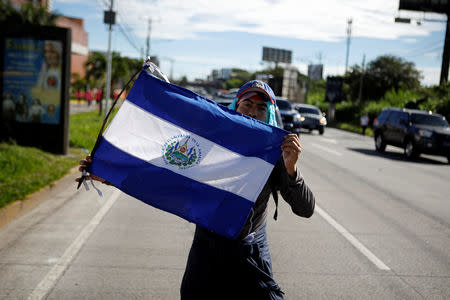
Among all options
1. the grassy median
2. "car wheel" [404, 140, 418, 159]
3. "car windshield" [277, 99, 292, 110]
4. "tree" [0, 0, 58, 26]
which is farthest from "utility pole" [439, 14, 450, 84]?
the grassy median

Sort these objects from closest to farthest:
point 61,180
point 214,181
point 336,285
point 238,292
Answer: point 238,292, point 214,181, point 336,285, point 61,180

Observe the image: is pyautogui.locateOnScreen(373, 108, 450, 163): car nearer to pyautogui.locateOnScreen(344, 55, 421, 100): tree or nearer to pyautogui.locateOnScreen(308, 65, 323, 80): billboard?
pyautogui.locateOnScreen(344, 55, 421, 100): tree

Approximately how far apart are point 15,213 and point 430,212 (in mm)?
7265

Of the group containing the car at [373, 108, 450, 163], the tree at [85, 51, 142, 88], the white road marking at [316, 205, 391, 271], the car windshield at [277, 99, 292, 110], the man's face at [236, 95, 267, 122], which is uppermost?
the tree at [85, 51, 142, 88]

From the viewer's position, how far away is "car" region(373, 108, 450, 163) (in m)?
20.0

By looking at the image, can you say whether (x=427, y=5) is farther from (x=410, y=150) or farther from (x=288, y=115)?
(x=410, y=150)

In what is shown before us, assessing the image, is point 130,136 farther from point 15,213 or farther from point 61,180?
point 61,180

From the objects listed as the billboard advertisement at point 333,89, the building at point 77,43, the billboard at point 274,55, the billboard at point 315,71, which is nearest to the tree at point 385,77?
the billboard advertisement at point 333,89

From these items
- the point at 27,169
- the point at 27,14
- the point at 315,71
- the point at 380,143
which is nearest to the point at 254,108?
the point at 27,169

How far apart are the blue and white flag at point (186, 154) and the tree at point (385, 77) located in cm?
7353

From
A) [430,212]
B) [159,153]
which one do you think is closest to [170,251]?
[159,153]

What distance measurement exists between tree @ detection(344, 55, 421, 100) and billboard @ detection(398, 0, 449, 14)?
3250 cm

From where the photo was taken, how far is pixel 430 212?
9.63 metres

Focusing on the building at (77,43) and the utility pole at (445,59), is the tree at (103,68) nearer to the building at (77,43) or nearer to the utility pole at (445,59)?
the utility pole at (445,59)
